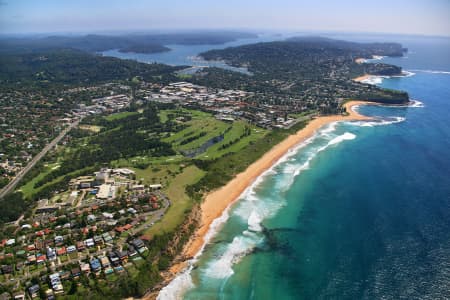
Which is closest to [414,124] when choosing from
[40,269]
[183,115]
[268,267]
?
[183,115]

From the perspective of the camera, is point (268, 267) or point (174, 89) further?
point (174, 89)

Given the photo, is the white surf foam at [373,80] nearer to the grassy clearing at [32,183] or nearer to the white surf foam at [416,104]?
the white surf foam at [416,104]

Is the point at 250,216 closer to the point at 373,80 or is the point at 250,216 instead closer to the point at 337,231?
the point at 337,231

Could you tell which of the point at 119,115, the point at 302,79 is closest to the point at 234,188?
the point at 119,115

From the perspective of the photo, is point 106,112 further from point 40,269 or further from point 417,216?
point 417,216

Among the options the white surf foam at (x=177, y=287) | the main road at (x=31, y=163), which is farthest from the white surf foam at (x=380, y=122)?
the main road at (x=31, y=163)

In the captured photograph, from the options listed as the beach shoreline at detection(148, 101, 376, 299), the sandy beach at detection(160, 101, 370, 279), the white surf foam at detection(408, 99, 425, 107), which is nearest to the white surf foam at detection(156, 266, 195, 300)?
the beach shoreline at detection(148, 101, 376, 299)
